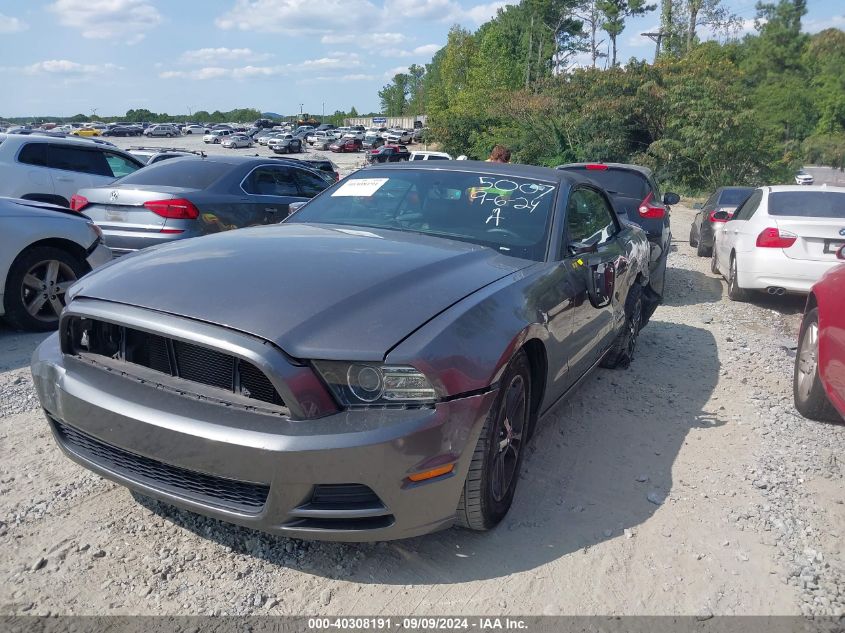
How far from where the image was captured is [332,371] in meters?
2.47

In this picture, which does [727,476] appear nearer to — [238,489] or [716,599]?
[716,599]

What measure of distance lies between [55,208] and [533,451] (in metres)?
4.84

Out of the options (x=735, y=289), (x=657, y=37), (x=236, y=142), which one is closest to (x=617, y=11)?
(x=657, y=37)

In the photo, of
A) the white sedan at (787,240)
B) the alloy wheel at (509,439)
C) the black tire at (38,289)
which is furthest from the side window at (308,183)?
the alloy wheel at (509,439)

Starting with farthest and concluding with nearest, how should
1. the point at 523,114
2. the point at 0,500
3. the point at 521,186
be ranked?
the point at 523,114 → the point at 521,186 → the point at 0,500

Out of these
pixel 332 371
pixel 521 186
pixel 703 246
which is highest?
pixel 521 186

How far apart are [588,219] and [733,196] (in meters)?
11.2

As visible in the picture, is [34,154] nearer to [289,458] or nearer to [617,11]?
[289,458]

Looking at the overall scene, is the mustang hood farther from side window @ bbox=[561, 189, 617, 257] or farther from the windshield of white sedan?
side window @ bbox=[561, 189, 617, 257]

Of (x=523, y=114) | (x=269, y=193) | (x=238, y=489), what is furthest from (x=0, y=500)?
(x=523, y=114)

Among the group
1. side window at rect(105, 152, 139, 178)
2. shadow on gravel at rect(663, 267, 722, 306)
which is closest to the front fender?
shadow on gravel at rect(663, 267, 722, 306)

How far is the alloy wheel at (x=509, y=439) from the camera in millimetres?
2988

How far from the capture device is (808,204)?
8219 millimetres

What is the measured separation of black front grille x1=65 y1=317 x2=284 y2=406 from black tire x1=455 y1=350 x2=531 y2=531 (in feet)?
2.80
